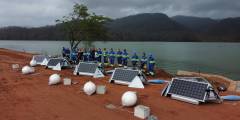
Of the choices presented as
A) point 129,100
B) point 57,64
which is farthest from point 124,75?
point 57,64

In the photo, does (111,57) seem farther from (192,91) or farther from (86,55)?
(192,91)

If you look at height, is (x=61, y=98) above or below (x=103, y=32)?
below

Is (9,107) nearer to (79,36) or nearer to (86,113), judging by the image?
(86,113)

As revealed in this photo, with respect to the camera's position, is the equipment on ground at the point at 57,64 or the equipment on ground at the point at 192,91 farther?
the equipment on ground at the point at 57,64

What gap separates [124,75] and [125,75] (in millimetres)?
64

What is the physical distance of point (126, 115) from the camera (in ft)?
35.6

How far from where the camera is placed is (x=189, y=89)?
12.6 metres

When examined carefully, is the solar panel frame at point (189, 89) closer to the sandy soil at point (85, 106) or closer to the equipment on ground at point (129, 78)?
the sandy soil at point (85, 106)

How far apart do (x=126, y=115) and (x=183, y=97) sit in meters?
3.10

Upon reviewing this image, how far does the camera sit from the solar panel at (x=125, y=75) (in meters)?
16.2

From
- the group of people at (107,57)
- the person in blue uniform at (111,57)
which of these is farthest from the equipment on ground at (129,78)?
the person in blue uniform at (111,57)

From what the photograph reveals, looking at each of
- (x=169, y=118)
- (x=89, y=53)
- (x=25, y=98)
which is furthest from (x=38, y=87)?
(x=89, y=53)

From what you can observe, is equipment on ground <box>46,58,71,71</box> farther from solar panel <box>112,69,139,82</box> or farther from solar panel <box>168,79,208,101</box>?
solar panel <box>168,79,208,101</box>

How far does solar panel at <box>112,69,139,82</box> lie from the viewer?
53.2 ft
